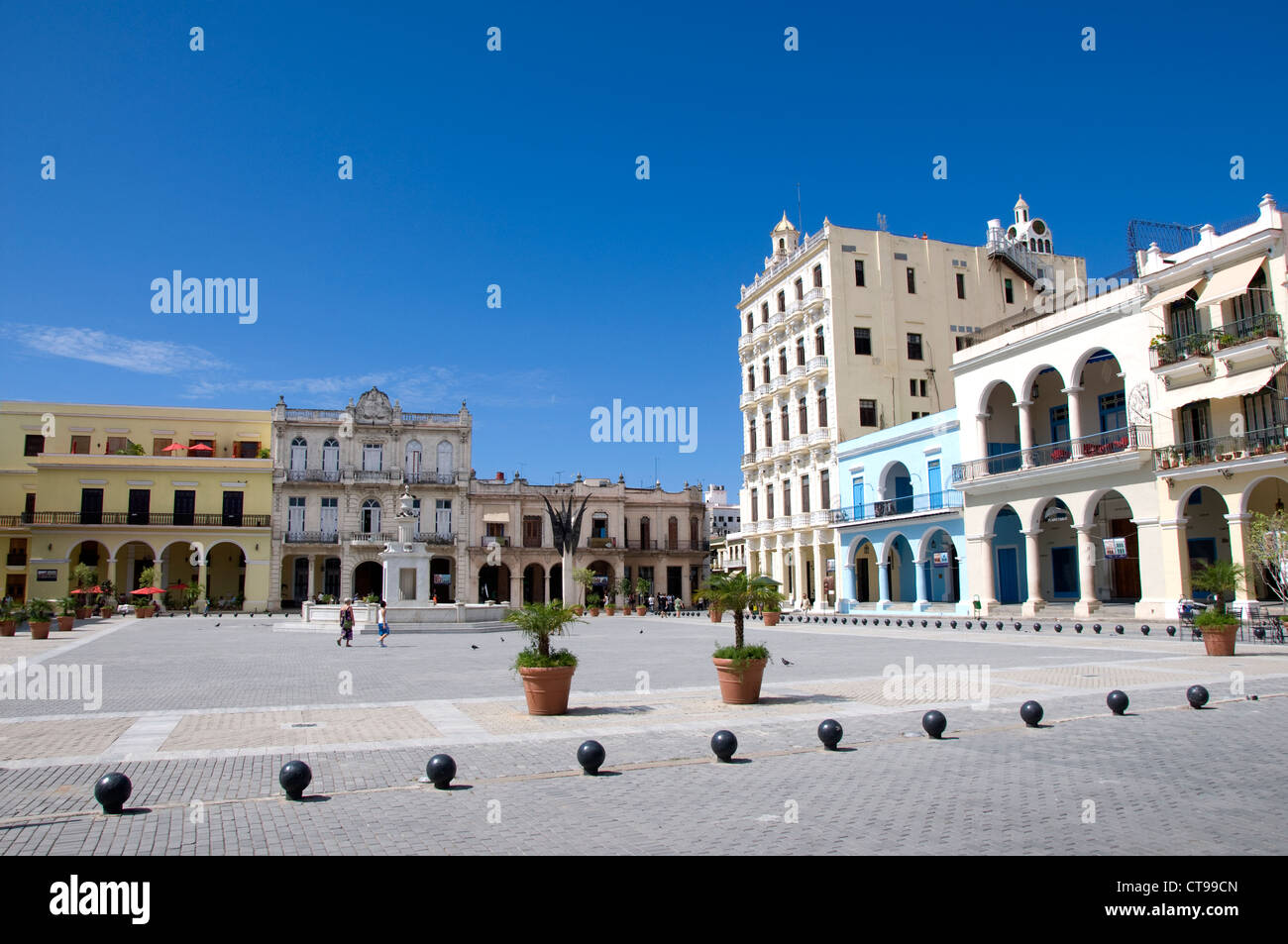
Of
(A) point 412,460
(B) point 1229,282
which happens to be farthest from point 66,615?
(B) point 1229,282

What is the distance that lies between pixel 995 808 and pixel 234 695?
38.6 ft

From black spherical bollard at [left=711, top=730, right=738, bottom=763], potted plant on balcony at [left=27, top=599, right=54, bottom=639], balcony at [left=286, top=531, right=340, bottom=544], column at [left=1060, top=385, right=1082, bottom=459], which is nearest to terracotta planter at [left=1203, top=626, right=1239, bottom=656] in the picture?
black spherical bollard at [left=711, top=730, right=738, bottom=763]

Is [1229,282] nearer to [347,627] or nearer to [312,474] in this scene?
[347,627]

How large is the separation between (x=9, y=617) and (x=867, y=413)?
3789 centimetres

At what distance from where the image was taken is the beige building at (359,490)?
61.6 meters

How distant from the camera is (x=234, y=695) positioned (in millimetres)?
14195

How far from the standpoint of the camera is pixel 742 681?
12.6 metres

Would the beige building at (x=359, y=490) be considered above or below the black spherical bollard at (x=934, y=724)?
above

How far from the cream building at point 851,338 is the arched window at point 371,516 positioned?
27.3m

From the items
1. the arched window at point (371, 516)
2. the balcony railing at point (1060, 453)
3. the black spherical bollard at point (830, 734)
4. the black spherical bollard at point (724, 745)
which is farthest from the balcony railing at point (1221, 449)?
the arched window at point (371, 516)

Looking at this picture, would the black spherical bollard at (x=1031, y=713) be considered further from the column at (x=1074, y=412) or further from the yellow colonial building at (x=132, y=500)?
the yellow colonial building at (x=132, y=500)
